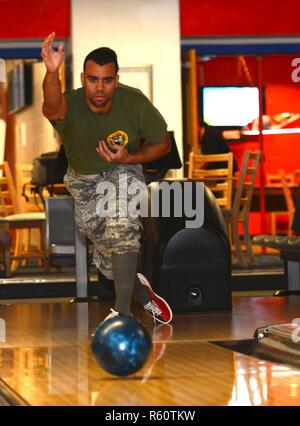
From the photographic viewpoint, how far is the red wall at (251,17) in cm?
1034

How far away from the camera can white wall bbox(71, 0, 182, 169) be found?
10022 mm

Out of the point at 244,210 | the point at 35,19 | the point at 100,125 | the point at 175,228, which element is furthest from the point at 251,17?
the point at 100,125

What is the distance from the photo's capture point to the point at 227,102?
11477mm

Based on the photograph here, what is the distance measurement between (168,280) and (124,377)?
2231mm

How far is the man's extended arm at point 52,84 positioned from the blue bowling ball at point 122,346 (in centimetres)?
155

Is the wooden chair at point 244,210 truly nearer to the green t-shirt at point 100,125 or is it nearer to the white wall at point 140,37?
the white wall at point 140,37

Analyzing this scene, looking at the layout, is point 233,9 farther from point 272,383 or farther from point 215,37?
point 272,383

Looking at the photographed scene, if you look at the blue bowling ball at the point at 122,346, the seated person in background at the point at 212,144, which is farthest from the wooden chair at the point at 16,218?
the blue bowling ball at the point at 122,346

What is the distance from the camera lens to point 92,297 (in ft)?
22.1

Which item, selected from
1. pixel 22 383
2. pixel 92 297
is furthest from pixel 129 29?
pixel 22 383

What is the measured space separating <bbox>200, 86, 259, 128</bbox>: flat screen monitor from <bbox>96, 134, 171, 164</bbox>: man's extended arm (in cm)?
661

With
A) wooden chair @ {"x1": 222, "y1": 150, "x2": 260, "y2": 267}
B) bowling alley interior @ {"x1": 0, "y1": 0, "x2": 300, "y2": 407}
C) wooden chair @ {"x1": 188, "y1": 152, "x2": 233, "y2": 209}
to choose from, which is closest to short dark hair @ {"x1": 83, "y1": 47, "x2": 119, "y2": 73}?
bowling alley interior @ {"x1": 0, "y1": 0, "x2": 300, "y2": 407}
